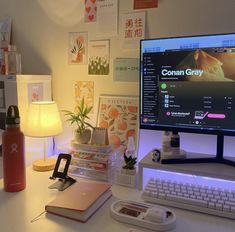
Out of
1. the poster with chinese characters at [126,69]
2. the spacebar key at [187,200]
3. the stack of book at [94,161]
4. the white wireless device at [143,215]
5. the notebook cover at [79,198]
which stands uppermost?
the poster with chinese characters at [126,69]

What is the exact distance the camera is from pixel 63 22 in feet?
5.17

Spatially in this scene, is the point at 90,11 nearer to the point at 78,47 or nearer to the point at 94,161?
the point at 78,47

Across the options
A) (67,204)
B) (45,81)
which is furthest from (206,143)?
(45,81)

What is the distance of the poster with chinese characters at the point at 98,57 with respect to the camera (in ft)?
4.85

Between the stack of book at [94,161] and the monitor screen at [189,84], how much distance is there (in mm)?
217

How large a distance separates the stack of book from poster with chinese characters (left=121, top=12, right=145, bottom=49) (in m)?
0.55

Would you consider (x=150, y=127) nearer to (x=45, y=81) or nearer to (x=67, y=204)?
(x=67, y=204)

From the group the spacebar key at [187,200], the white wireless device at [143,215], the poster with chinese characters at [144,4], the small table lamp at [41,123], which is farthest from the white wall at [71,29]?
the white wireless device at [143,215]

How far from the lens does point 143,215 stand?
89 centimetres

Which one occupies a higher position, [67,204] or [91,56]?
[91,56]

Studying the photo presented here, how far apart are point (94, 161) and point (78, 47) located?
0.69 m

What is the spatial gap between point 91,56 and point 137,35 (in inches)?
11.6

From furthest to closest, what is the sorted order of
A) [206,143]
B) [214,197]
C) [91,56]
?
1. [91,56]
2. [206,143]
3. [214,197]

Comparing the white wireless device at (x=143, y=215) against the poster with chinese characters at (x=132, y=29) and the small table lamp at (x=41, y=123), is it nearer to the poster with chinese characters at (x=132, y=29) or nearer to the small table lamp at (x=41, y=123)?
the small table lamp at (x=41, y=123)
